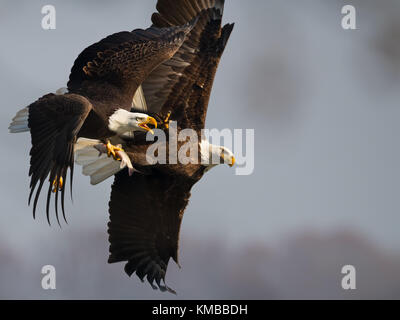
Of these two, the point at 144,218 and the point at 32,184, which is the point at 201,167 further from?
the point at 32,184

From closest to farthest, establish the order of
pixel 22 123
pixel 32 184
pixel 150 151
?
pixel 32 184 < pixel 22 123 < pixel 150 151

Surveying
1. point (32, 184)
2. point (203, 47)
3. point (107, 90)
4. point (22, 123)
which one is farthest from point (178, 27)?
point (32, 184)

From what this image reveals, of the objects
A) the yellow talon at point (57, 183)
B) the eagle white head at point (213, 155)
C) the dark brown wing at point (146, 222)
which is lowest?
the dark brown wing at point (146, 222)

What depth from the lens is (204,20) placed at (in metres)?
13.7

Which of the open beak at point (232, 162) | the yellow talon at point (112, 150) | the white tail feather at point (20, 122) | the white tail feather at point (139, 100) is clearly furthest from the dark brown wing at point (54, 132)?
the open beak at point (232, 162)

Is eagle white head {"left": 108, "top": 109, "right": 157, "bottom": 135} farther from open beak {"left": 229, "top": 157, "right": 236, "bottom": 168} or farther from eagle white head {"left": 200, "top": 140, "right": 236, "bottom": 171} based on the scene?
open beak {"left": 229, "top": 157, "right": 236, "bottom": 168}

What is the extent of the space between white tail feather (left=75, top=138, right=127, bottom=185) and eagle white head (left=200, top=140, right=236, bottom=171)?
106 cm

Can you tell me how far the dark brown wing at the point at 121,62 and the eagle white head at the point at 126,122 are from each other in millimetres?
238

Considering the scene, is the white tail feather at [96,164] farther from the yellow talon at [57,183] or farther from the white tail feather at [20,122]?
the yellow talon at [57,183]

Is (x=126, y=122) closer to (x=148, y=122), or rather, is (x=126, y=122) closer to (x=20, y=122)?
(x=148, y=122)

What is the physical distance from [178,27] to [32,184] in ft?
10.7

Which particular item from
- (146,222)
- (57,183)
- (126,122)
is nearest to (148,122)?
(126,122)

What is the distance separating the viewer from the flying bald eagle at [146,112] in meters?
12.5

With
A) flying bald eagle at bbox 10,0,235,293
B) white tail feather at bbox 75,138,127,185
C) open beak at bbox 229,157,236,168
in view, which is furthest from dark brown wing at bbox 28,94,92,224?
open beak at bbox 229,157,236,168
